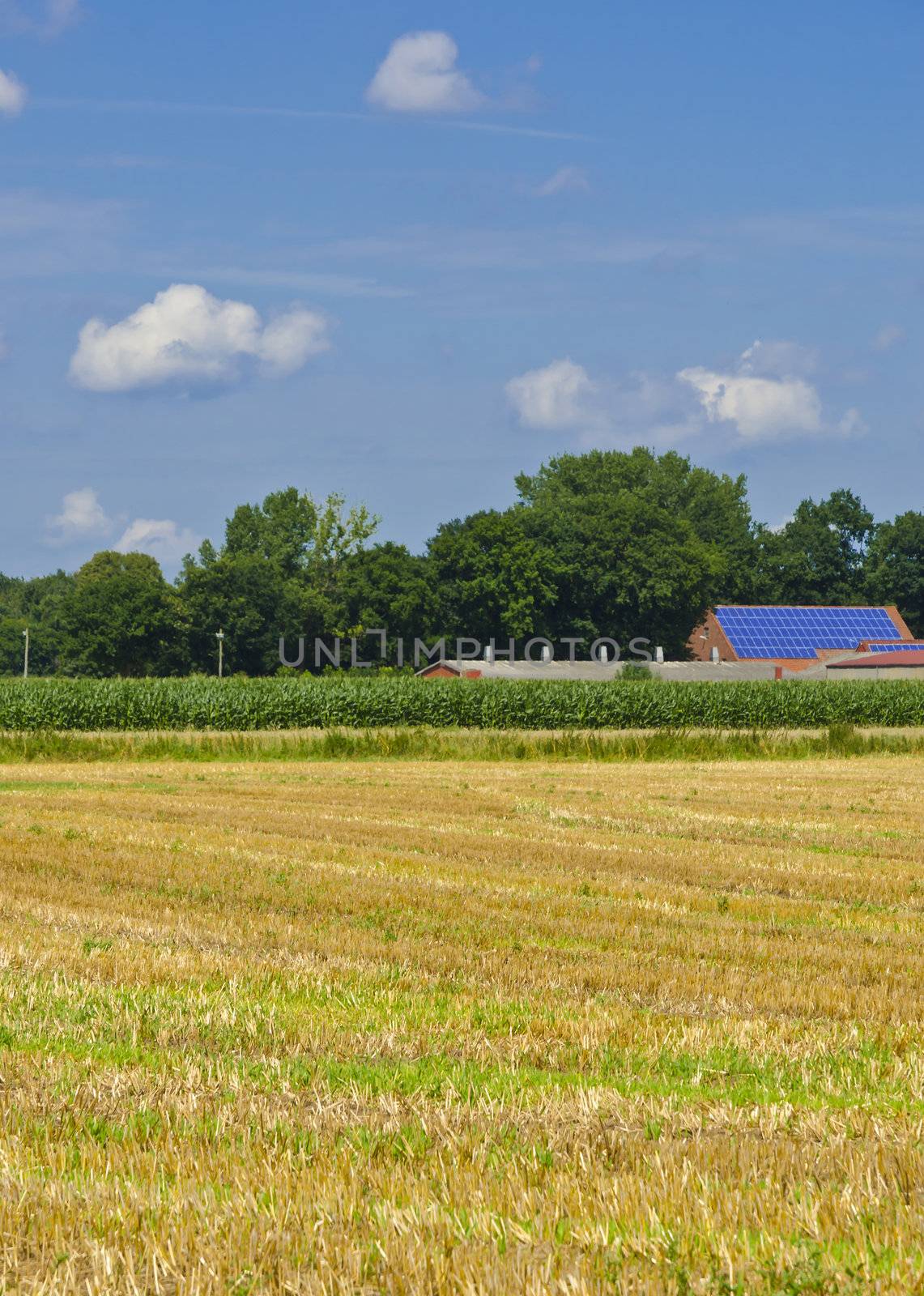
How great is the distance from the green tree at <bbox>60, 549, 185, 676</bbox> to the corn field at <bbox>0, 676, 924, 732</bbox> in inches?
2673

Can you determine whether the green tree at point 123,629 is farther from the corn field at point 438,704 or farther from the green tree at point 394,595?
the corn field at point 438,704

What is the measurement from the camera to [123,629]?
12338cm

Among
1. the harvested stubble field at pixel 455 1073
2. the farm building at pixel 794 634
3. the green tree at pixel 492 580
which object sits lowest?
the harvested stubble field at pixel 455 1073

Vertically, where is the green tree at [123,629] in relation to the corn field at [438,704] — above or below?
above

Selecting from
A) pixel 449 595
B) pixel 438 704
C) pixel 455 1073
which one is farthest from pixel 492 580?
pixel 455 1073

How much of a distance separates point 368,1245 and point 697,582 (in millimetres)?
118550

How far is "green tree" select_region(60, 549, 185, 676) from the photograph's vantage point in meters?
124

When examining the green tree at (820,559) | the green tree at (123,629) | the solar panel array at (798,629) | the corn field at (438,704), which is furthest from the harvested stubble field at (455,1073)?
the green tree at (820,559)

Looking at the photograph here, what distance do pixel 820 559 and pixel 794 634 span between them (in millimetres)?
32259

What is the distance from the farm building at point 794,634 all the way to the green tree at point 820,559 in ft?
74.6

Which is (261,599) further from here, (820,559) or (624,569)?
(820,559)

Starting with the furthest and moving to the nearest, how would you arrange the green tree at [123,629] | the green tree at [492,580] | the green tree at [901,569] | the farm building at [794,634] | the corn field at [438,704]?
the green tree at [901,569] → the green tree at [123,629] → the green tree at [492,580] → the farm building at [794,634] → the corn field at [438,704]

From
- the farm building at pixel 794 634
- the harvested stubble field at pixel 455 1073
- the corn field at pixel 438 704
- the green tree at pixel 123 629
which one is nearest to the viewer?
the harvested stubble field at pixel 455 1073

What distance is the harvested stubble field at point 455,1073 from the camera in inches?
170
